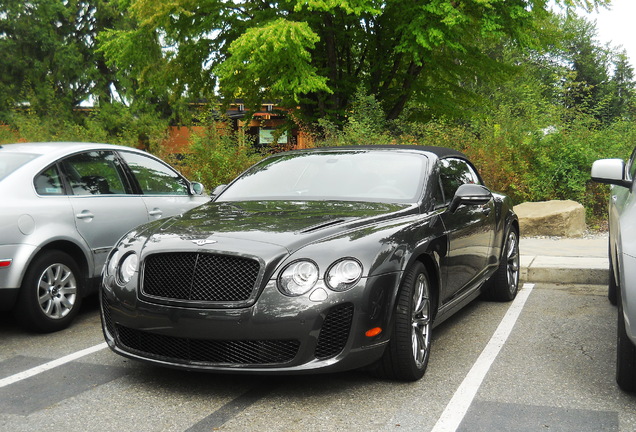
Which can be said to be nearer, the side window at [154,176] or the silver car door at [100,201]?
the silver car door at [100,201]

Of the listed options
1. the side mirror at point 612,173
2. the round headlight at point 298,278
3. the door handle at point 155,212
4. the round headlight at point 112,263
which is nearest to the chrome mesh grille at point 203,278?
the round headlight at point 298,278

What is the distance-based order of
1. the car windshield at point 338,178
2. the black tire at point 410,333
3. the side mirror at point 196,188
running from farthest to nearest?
the side mirror at point 196,188 → the car windshield at point 338,178 → the black tire at point 410,333

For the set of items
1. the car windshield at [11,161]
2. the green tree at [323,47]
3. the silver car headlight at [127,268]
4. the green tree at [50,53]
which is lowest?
the silver car headlight at [127,268]

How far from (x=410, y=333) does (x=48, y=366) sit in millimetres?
2467

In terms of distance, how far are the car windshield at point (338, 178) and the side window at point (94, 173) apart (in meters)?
1.37

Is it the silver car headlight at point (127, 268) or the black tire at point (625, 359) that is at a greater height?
the silver car headlight at point (127, 268)

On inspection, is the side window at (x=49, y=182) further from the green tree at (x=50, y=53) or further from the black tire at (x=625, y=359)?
the green tree at (x=50, y=53)

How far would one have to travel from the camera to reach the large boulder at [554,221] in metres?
10.9

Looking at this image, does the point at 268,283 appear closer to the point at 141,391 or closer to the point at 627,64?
the point at 141,391

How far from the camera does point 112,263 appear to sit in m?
4.39

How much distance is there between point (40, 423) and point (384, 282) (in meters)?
1.98

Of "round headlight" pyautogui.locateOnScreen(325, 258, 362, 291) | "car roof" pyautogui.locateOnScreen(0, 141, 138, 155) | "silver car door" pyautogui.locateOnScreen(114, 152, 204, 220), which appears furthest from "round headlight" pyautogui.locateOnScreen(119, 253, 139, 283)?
"silver car door" pyautogui.locateOnScreen(114, 152, 204, 220)

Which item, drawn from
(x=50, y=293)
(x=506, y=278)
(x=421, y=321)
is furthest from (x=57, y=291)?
(x=506, y=278)

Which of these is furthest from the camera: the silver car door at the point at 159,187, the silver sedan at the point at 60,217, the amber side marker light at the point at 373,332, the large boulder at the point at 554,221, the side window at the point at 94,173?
the large boulder at the point at 554,221
